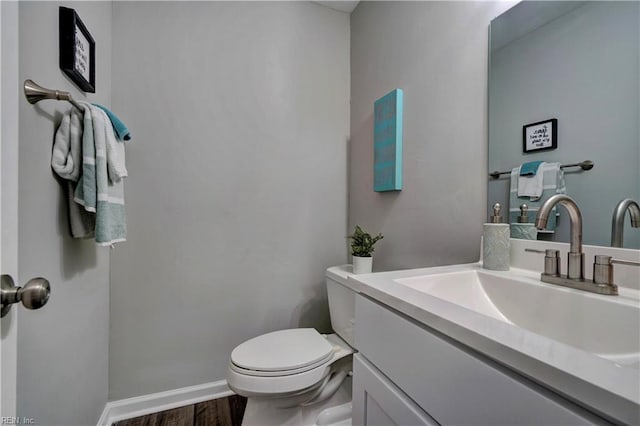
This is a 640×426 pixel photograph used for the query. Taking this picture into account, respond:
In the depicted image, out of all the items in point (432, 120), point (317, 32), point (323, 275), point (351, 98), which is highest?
point (317, 32)

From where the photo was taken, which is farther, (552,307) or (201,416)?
(201,416)

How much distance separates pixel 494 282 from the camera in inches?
30.9

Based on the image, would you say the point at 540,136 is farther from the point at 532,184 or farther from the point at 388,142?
the point at 388,142

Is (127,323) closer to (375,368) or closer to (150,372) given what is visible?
(150,372)

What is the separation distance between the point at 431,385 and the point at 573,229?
0.51 m

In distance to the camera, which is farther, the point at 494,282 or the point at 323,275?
the point at 323,275

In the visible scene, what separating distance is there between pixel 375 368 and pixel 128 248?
1297mm

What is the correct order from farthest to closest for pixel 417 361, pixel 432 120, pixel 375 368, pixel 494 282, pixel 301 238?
pixel 301 238, pixel 432 120, pixel 494 282, pixel 375 368, pixel 417 361

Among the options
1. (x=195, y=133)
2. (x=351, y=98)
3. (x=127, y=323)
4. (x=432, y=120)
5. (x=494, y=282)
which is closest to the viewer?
(x=494, y=282)

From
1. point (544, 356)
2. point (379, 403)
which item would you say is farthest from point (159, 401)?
point (544, 356)

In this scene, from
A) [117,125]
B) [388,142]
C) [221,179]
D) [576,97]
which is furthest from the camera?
[221,179]

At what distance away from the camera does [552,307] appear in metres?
0.63

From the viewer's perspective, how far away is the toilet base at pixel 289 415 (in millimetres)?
1137

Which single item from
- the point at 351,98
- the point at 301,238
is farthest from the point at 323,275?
the point at 351,98
